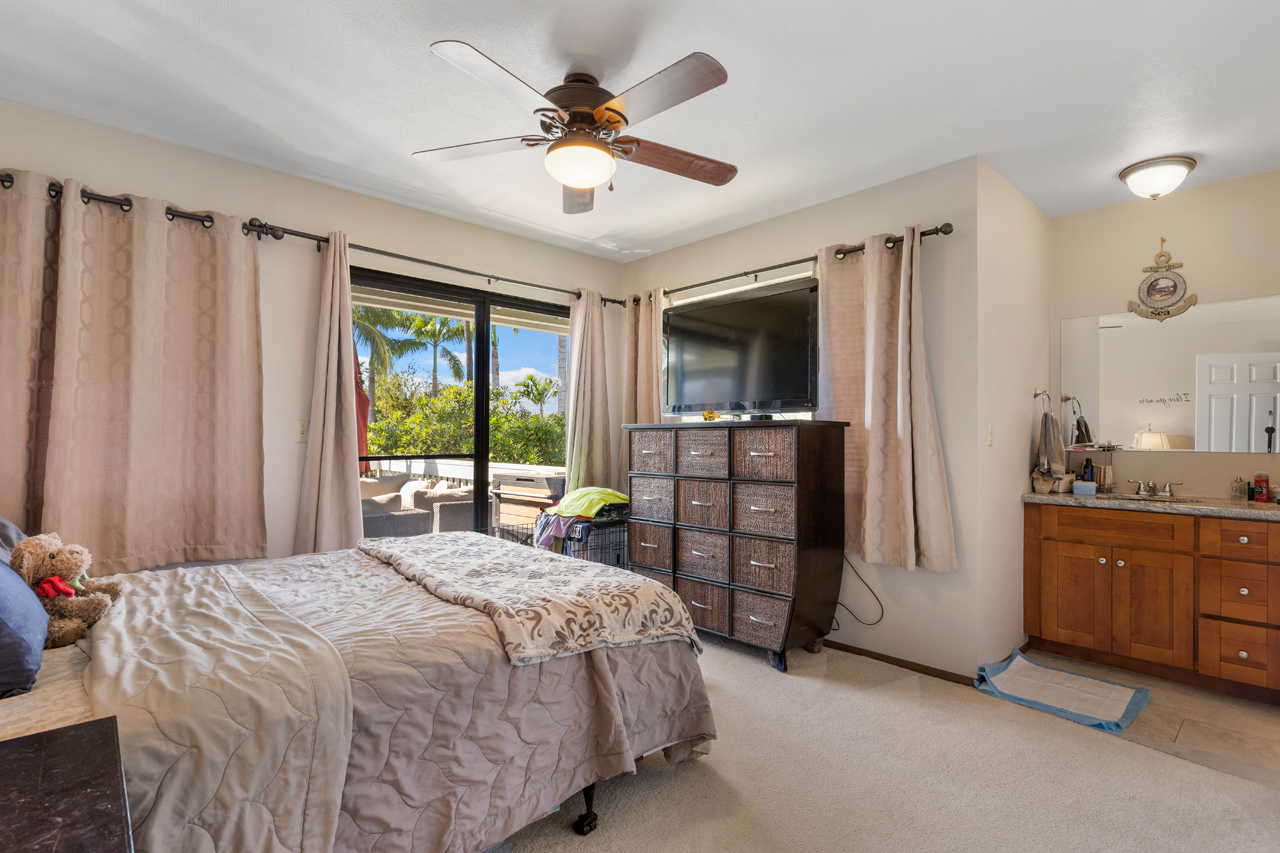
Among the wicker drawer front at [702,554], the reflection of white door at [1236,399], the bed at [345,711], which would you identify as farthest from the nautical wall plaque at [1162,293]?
the bed at [345,711]

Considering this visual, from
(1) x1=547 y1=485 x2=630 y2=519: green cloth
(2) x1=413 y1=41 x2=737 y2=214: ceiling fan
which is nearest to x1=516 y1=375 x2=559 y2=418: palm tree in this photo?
(1) x1=547 y1=485 x2=630 y2=519: green cloth

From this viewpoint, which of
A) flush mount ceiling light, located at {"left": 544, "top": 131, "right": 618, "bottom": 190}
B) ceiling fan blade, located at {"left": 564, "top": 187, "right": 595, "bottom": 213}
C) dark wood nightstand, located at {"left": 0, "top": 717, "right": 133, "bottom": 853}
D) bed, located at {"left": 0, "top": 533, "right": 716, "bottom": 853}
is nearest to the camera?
dark wood nightstand, located at {"left": 0, "top": 717, "right": 133, "bottom": 853}

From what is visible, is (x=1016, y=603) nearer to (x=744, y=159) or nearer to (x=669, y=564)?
(x=669, y=564)

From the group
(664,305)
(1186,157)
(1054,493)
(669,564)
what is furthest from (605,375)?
(1186,157)

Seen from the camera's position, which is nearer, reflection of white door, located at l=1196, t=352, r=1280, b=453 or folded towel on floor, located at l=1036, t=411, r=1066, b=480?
reflection of white door, located at l=1196, t=352, r=1280, b=453

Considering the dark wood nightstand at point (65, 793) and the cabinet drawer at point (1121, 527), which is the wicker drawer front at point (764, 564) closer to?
the cabinet drawer at point (1121, 527)

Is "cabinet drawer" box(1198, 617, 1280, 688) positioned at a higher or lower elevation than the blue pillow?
lower

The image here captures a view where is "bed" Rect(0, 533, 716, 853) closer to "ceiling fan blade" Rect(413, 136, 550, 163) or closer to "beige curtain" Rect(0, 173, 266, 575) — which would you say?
"beige curtain" Rect(0, 173, 266, 575)

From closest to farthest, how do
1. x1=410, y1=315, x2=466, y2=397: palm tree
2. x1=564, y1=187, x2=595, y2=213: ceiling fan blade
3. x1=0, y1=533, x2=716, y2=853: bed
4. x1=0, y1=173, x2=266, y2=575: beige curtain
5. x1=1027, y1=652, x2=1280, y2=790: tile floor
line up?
1. x1=0, y1=533, x2=716, y2=853: bed
2. x1=1027, y1=652, x2=1280, y2=790: tile floor
3. x1=0, y1=173, x2=266, y2=575: beige curtain
4. x1=564, y1=187, x2=595, y2=213: ceiling fan blade
5. x1=410, y1=315, x2=466, y2=397: palm tree

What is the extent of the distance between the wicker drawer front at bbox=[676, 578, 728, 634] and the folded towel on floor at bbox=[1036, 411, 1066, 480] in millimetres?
1939

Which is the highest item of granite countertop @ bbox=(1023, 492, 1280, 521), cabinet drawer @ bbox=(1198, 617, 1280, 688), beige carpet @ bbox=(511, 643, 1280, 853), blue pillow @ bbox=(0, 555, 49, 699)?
granite countertop @ bbox=(1023, 492, 1280, 521)

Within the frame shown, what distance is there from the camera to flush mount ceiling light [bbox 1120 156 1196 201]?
2.88 meters

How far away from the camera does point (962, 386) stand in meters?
3.00

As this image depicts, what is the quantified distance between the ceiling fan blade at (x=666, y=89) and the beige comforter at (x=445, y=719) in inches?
65.3
